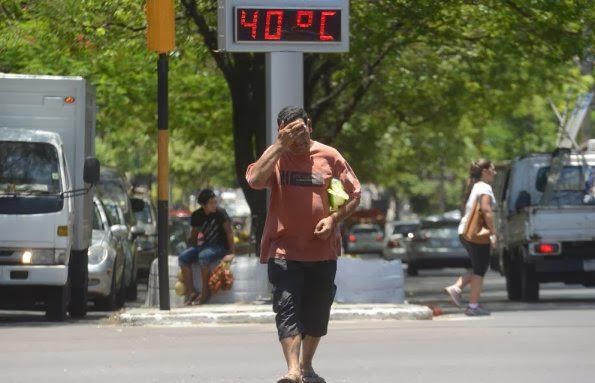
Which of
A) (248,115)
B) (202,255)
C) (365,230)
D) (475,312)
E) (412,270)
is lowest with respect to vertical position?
(365,230)

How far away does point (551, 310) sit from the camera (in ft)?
59.9

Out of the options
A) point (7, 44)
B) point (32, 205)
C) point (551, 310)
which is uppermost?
point (7, 44)

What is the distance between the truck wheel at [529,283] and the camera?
2052cm

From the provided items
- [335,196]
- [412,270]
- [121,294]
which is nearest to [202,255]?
[121,294]

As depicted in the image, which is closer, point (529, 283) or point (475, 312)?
point (475, 312)

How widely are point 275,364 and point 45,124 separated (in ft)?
23.2

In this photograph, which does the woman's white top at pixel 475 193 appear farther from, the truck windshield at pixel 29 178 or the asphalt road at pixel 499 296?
the truck windshield at pixel 29 178

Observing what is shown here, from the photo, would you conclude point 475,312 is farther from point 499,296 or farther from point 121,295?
point 499,296

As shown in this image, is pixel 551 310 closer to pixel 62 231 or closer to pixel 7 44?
pixel 62 231

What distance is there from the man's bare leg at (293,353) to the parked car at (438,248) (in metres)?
26.9

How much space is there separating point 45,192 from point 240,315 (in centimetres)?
257

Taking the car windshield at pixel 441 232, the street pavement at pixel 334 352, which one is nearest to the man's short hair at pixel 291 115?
the street pavement at pixel 334 352

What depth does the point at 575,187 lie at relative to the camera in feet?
69.6

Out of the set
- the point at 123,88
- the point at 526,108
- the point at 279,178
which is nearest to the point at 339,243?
the point at 279,178
